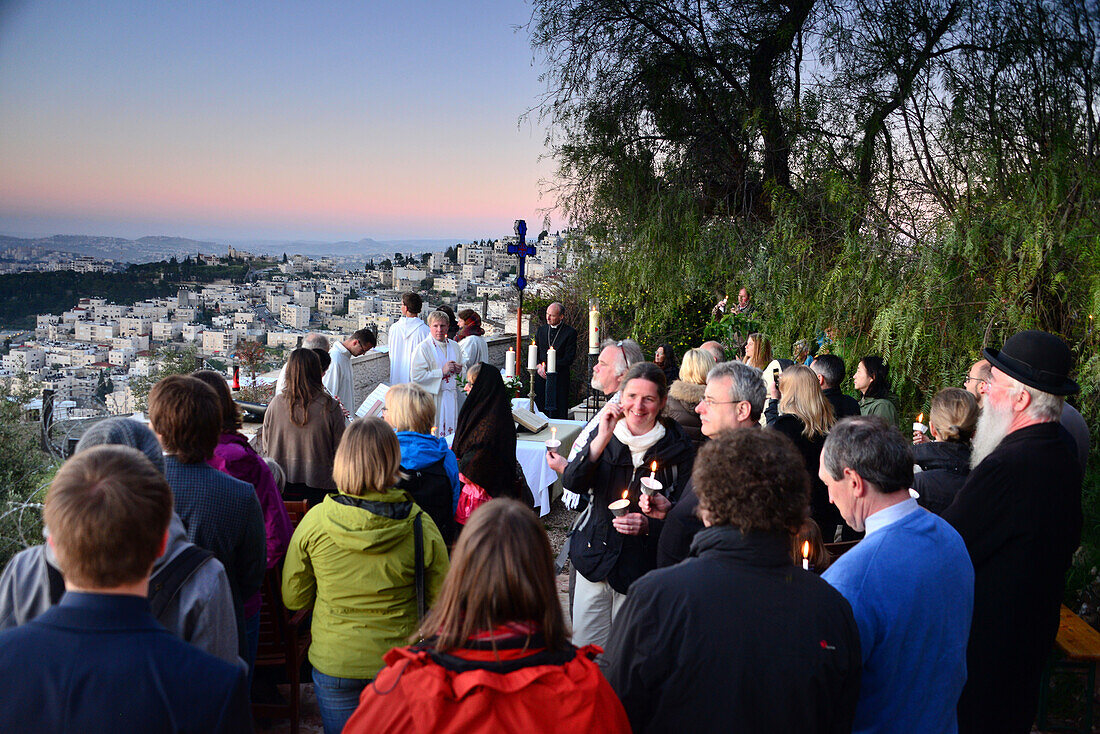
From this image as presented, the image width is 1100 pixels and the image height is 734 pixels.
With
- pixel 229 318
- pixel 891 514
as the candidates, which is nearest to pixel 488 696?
pixel 891 514

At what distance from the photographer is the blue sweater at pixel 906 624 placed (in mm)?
2107

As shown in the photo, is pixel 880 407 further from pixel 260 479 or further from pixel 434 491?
pixel 260 479

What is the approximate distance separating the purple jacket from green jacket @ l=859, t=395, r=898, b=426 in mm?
3823

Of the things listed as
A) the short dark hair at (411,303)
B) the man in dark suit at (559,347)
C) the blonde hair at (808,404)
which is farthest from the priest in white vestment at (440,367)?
the blonde hair at (808,404)

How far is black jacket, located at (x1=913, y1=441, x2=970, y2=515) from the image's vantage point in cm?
364

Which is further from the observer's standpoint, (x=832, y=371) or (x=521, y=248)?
(x=521, y=248)

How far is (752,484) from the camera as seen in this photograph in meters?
1.88

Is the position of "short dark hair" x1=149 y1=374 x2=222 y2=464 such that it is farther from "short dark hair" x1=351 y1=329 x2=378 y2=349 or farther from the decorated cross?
the decorated cross

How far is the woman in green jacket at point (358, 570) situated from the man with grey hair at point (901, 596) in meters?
1.49

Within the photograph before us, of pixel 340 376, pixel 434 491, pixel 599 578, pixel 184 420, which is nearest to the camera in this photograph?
pixel 184 420

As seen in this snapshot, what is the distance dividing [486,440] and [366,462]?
247cm

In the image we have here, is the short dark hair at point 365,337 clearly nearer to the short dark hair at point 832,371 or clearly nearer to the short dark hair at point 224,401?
the short dark hair at point 224,401

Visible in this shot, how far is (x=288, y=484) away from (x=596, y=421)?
2369 mm

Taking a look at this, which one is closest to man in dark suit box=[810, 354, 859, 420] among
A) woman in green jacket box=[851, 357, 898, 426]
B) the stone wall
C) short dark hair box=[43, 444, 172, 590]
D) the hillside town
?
woman in green jacket box=[851, 357, 898, 426]
